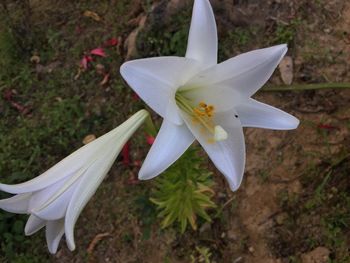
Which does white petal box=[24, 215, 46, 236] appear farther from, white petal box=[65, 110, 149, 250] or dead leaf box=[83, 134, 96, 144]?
dead leaf box=[83, 134, 96, 144]

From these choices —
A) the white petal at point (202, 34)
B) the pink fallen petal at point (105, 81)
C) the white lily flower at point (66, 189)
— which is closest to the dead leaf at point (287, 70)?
the pink fallen petal at point (105, 81)

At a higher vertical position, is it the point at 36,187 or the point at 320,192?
the point at 36,187

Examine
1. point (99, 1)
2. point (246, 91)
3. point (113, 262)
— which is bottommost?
point (113, 262)

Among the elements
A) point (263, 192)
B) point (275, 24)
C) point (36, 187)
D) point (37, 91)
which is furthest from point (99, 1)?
point (36, 187)

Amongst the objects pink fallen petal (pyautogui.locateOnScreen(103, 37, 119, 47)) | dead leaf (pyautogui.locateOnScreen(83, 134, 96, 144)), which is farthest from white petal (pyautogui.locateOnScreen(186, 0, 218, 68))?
pink fallen petal (pyautogui.locateOnScreen(103, 37, 119, 47))

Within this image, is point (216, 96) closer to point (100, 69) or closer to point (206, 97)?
point (206, 97)

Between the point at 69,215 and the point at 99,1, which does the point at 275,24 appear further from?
the point at 69,215
